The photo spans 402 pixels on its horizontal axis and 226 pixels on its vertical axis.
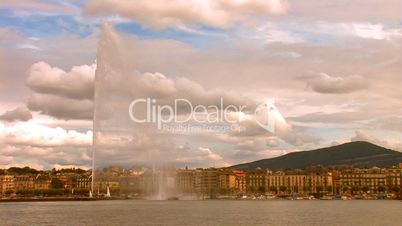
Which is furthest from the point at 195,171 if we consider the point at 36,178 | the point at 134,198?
the point at 134,198

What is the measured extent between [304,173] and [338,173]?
9745mm

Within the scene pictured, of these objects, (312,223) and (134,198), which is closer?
(312,223)

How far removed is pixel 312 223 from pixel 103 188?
97.8m

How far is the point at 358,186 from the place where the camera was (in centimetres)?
18062

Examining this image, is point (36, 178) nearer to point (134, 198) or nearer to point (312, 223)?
point (134, 198)

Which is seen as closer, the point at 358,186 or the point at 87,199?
the point at 87,199

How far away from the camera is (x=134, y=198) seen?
417 feet

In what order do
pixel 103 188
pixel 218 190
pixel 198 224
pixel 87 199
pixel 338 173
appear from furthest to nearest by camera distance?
pixel 338 173
pixel 218 190
pixel 103 188
pixel 87 199
pixel 198 224

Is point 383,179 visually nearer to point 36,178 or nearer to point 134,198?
point 134,198

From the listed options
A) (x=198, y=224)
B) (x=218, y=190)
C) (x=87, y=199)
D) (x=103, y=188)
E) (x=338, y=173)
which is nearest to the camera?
(x=198, y=224)

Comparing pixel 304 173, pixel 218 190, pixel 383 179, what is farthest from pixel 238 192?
pixel 383 179

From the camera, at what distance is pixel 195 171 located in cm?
18225

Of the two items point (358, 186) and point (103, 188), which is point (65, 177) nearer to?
point (103, 188)

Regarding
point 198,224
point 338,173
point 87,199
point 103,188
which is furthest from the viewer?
point 338,173
